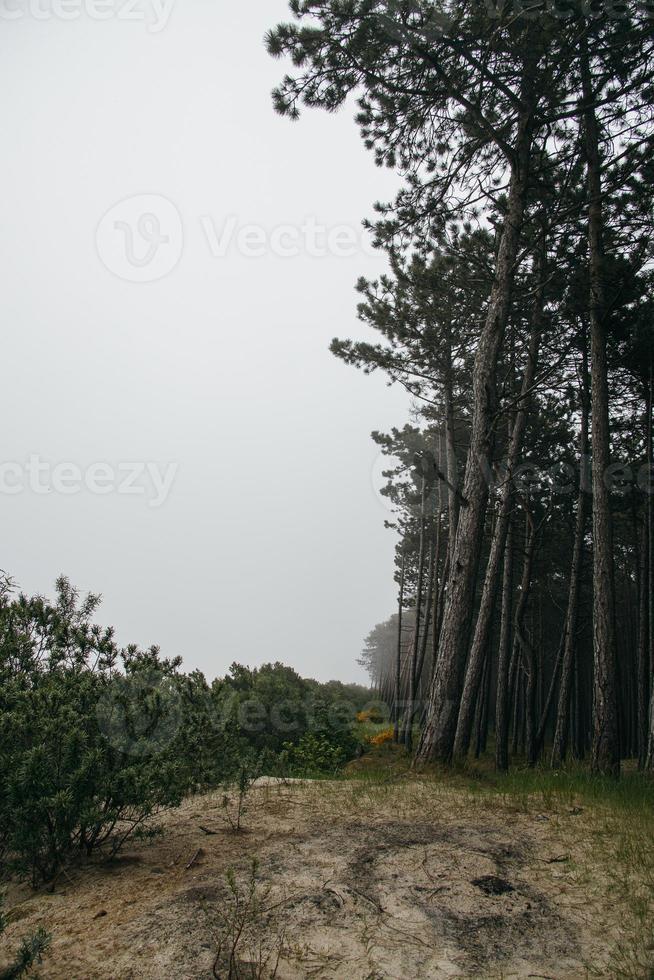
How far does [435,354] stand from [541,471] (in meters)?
4.58

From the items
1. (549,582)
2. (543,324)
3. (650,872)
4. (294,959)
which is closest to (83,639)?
(294,959)

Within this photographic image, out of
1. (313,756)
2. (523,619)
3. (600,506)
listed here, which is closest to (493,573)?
(600,506)

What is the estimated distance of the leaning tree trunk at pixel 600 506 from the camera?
325 inches

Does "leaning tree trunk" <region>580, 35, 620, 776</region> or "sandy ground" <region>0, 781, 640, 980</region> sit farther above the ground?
"leaning tree trunk" <region>580, 35, 620, 776</region>

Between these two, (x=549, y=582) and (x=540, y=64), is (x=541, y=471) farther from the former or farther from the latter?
(x=540, y=64)

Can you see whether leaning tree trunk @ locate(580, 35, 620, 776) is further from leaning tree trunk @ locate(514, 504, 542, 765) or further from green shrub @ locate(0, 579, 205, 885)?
green shrub @ locate(0, 579, 205, 885)

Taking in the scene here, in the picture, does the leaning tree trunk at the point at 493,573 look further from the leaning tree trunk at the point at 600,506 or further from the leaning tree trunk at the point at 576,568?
the leaning tree trunk at the point at 576,568

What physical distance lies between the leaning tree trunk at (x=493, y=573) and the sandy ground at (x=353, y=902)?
530cm

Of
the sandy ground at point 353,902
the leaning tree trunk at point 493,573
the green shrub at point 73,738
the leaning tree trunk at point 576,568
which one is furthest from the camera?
the leaning tree trunk at point 576,568

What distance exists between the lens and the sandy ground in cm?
270

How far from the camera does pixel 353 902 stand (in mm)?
3207

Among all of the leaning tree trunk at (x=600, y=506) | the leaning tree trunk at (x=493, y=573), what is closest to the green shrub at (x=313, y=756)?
the leaning tree trunk at (x=493, y=573)

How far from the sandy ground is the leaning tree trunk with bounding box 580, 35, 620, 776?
413 centimetres

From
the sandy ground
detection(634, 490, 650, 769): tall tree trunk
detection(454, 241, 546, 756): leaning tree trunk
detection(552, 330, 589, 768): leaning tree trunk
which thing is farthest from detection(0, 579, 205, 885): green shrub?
detection(634, 490, 650, 769): tall tree trunk
